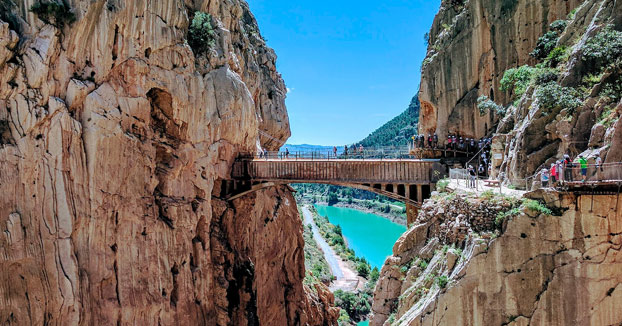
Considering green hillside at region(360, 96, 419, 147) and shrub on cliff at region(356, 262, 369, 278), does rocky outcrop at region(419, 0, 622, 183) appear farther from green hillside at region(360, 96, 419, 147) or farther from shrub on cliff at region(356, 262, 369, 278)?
green hillside at region(360, 96, 419, 147)

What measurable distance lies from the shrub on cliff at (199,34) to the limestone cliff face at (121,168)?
0.49 metres

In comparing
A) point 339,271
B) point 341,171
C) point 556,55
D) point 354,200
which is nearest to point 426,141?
point 341,171

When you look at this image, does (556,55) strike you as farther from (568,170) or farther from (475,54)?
(568,170)

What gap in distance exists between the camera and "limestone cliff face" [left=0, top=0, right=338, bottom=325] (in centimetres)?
1667

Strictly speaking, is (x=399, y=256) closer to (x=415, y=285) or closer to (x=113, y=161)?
(x=415, y=285)

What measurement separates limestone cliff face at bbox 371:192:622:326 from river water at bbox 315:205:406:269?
2577 inches

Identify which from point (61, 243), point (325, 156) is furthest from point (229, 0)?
point (61, 243)

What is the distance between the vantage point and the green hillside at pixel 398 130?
381ft

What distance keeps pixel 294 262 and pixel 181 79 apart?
17847 millimetres

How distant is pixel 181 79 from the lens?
69.0 ft

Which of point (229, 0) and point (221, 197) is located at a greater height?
point (229, 0)

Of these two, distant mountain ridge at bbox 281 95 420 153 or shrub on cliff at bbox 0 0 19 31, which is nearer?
shrub on cliff at bbox 0 0 19 31

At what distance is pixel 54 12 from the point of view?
17.4 meters

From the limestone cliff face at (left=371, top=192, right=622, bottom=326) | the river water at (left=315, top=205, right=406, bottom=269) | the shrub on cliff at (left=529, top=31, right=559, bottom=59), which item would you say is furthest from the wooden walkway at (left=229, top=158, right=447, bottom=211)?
the river water at (left=315, top=205, right=406, bottom=269)
